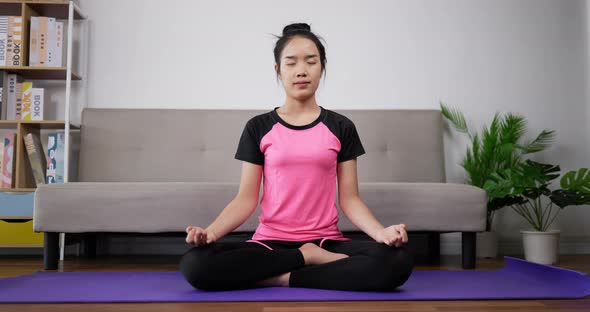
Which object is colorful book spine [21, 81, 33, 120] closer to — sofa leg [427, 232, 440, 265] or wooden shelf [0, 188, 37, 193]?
wooden shelf [0, 188, 37, 193]

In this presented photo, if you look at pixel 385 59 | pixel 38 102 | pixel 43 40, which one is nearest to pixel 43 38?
pixel 43 40

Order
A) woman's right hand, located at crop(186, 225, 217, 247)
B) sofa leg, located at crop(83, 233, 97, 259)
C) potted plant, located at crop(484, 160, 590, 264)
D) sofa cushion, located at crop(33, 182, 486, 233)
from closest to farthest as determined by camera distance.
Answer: woman's right hand, located at crop(186, 225, 217, 247), sofa cushion, located at crop(33, 182, 486, 233), potted plant, located at crop(484, 160, 590, 264), sofa leg, located at crop(83, 233, 97, 259)

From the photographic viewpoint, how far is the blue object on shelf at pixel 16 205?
2.71 meters

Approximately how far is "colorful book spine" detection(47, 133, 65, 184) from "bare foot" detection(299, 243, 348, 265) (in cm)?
181

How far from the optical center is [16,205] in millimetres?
2717

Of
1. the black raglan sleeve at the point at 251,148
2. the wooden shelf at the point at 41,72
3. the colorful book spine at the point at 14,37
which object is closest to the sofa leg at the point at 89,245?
the wooden shelf at the point at 41,72

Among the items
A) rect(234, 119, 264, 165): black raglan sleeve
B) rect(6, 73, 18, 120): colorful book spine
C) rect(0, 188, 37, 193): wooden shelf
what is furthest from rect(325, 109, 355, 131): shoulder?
rect(6, 73, 18, 120): colorful book spine

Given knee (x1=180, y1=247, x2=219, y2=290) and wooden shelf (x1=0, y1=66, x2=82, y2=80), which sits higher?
wooden shelf (x1=0, y1=66, x2=82, y2=80)

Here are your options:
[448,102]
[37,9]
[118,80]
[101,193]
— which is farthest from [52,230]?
[448,102]

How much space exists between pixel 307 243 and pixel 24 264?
1603 mm

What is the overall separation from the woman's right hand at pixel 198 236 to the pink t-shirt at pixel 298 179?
0.22m

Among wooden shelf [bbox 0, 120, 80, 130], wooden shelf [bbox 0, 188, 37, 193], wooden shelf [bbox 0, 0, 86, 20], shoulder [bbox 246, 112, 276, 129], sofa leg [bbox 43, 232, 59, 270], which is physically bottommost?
sofa leg [bbox 43, 232, 59, 270]

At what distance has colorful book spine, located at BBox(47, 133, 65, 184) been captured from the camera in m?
2.88

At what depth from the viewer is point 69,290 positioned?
1629mm
